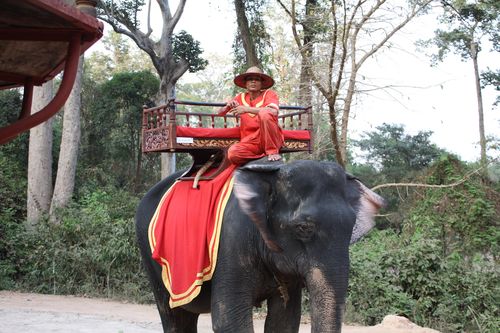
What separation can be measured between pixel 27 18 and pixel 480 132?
2156 cm

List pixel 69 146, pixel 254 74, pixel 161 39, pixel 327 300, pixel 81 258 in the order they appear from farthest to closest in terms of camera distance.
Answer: pixel 161 39 < pixel 69 146 < pixel 81 258 < pixel 254 74 < pixel 327 300

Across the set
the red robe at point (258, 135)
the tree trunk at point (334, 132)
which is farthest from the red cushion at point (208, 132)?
the tree trunk at point (334, 132)

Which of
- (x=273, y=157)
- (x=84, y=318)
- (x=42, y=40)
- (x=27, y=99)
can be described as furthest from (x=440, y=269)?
(x=42, y=40)

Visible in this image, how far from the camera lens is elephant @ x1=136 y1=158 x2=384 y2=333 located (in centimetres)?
373

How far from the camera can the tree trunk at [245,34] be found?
14883 mm

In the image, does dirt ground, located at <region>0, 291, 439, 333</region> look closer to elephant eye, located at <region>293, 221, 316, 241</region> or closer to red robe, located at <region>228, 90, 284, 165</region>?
red robe, located at <region>228, 90, 284, 165</region>

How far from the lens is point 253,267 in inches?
169

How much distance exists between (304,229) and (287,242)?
0.67 feet

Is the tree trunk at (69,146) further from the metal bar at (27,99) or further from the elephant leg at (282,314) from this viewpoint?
the metal bar at (27,99)

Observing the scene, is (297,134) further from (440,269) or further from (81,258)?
(81,258)

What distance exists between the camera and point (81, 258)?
38.1 ft

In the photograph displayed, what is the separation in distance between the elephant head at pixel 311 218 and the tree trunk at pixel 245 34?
10.8 m

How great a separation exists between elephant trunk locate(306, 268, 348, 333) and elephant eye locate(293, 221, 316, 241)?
20 cm

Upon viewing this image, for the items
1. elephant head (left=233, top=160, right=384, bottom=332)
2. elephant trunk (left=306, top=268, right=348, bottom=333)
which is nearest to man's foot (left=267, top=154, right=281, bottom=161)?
elephant head (left=233, top=160, right=384, bottom=332)
